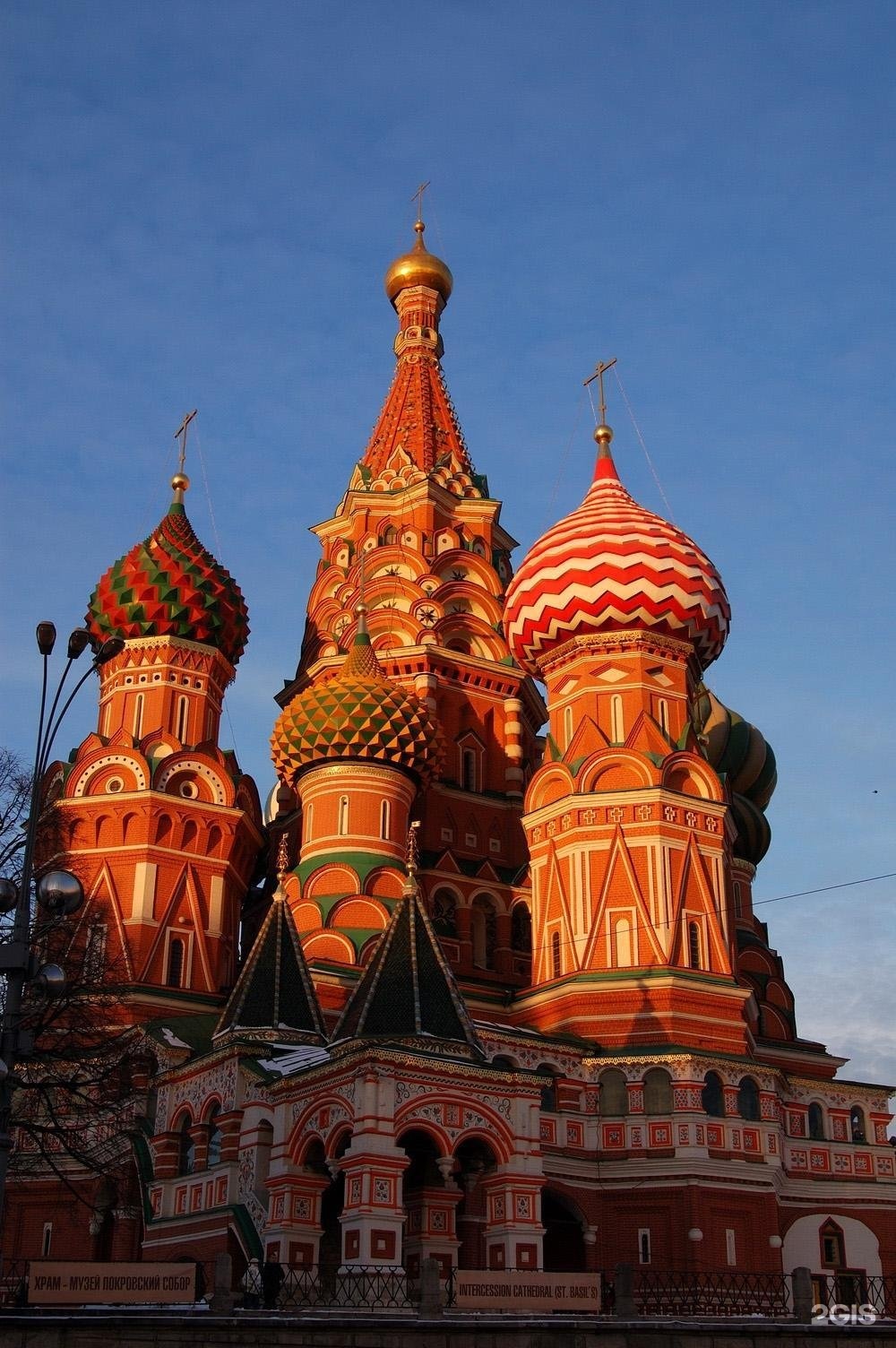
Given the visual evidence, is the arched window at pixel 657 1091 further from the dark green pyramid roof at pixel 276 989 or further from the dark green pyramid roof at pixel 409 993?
the dark green pyramid roof at pixel 409 993

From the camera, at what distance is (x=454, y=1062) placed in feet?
58.6

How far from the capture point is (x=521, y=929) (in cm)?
3033

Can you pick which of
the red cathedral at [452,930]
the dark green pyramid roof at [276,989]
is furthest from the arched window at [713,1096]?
the dark green pyramid roof at [276,989]

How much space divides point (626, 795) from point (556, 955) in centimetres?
305

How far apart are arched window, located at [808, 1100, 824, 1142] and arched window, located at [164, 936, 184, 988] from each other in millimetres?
11346

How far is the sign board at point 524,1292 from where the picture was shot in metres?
14.9

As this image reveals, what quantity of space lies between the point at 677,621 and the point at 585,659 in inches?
71.6

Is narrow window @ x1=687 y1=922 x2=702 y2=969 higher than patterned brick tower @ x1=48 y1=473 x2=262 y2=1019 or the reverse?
the reverse

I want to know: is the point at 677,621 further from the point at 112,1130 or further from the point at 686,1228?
the point at 112,1130

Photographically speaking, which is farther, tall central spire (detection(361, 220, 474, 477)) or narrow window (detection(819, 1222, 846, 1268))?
tall central spire (detection(361, 220, 474, 477))

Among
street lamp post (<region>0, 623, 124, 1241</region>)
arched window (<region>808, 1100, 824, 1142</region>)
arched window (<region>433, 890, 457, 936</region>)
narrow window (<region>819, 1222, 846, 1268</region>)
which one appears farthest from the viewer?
arched window (<region>433, 890, 457, 936</region>)

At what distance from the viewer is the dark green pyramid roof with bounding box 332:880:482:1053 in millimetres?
18750

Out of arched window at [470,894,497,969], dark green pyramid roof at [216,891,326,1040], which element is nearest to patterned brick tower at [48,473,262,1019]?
dark green pyramid roof at [216,891,326,1040]

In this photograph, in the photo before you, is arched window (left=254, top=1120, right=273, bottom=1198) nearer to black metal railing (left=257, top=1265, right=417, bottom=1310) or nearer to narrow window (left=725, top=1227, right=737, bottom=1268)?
black metal railing (left=257, top=1265, right=417, bottom=1310)
